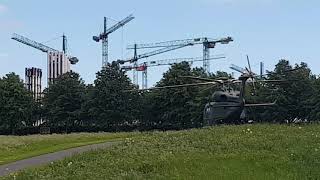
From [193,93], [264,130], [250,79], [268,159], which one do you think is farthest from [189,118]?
[268,159]

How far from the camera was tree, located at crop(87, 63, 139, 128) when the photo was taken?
8812 cm

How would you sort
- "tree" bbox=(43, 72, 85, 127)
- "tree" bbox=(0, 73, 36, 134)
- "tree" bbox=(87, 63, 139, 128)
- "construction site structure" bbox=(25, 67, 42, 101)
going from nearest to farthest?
"tree" bbox=(87, 63, 139, 128) → "tree" bbox=(0, 73, 36, 134) → "tree" bbox=(43, 72, 85, 127) → "construction site structure" bbox=(25, 67, 42, 101)

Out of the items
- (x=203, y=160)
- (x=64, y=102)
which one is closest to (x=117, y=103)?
(x=64, y=102)

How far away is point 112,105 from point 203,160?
74877 mm

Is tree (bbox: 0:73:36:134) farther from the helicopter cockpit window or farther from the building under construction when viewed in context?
the building under construction

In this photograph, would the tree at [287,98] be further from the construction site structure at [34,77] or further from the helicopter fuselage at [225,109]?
the construction site structure at [34,77]

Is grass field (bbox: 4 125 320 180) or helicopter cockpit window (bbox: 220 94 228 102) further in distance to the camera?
helicopter cockpit window (bbox: 220 94 228 102)

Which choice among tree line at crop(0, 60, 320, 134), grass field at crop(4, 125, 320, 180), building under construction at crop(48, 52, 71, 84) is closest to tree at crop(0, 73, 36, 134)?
tree line at crop(0, 60, 320, 134)

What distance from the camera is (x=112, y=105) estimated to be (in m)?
88.5

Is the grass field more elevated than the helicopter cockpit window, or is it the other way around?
the helicopter cockpit window

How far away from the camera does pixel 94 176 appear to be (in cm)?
1309

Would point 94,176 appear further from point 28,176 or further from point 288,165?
point 288,165

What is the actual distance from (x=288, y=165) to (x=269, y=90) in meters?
66.1

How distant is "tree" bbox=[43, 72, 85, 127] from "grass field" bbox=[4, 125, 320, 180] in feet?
243
